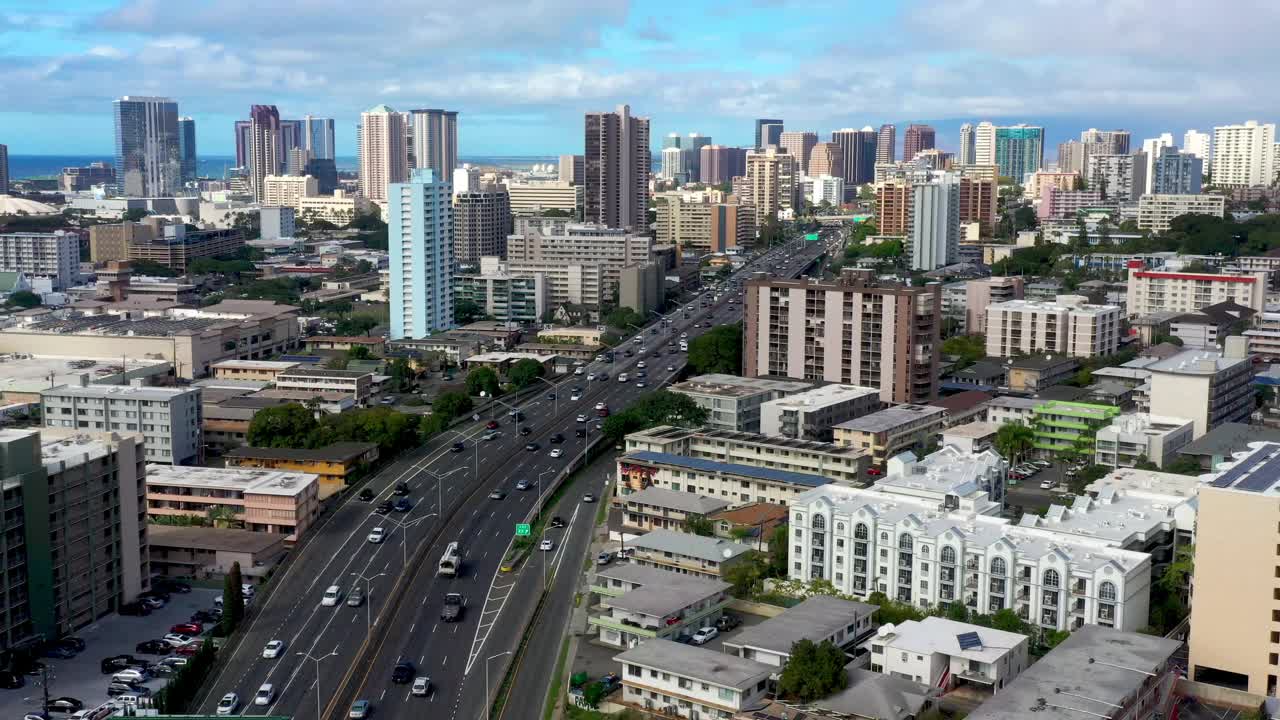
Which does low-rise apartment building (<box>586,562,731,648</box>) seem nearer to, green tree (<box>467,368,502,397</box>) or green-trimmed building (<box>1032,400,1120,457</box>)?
green-trimmed building (<box>1032,400,1120,457</box>)

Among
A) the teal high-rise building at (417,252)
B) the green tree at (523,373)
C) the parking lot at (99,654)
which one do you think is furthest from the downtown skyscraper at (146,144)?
the parking lot at (99,654)

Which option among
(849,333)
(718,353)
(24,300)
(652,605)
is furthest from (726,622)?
(24,300)

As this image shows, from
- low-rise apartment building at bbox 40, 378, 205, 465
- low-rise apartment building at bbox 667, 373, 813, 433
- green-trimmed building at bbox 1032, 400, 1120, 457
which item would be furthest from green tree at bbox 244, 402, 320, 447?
green-trimmed building at bbox 1032, 400, 1120, 457

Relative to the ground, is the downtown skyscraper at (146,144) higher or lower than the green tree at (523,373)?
higher

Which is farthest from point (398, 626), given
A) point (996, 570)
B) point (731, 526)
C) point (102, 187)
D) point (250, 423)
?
point (102, 187)

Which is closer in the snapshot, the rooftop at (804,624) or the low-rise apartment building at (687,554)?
the rooftop at (804,624)

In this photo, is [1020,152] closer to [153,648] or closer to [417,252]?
[417,252]

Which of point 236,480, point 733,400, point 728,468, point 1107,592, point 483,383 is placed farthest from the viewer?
point 483,383

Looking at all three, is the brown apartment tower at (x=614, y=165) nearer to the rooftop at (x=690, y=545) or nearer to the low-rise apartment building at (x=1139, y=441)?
the low-rise apartment building at (x=1139, y=441)
